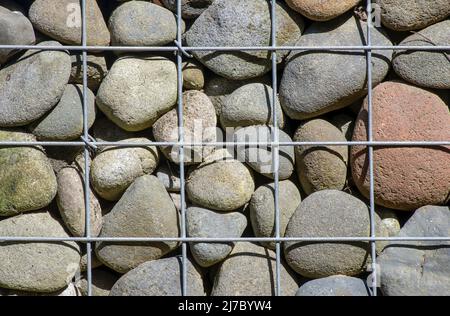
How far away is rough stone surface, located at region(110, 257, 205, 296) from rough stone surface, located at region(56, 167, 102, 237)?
0.13 m

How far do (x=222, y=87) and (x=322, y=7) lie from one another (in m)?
0.29

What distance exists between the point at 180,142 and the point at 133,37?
0.27 m

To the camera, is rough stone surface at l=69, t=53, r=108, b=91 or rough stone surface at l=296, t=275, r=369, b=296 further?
rough stone surface at l=69, t=53, r=108, b=91

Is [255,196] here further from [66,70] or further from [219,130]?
[66,70]

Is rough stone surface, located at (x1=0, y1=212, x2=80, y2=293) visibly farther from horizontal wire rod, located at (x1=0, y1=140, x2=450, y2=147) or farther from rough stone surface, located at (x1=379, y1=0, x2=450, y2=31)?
rough stone surface, located at (x1=379, y1=0, x2=450, y2=31)

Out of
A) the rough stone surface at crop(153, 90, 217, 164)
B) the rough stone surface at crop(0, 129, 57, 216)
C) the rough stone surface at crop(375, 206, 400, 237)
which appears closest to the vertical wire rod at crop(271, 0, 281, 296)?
the rough stone surface at crop(153, 90, 217, 164)

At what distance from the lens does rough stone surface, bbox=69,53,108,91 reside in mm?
1658

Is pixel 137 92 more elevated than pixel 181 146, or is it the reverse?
pixel 137 92

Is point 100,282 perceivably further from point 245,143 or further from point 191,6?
point 191,6

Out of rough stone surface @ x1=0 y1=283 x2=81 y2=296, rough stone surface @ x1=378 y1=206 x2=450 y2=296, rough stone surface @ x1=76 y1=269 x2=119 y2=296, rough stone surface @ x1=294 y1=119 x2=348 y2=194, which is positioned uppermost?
rough stone surface @ x1=294 y1=119 x2=348 y2=194

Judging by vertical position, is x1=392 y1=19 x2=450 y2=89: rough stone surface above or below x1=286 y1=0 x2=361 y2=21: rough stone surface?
below

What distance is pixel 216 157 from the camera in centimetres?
164

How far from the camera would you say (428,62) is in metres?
1.62

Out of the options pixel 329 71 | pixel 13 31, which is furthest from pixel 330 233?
pixel 13 31
